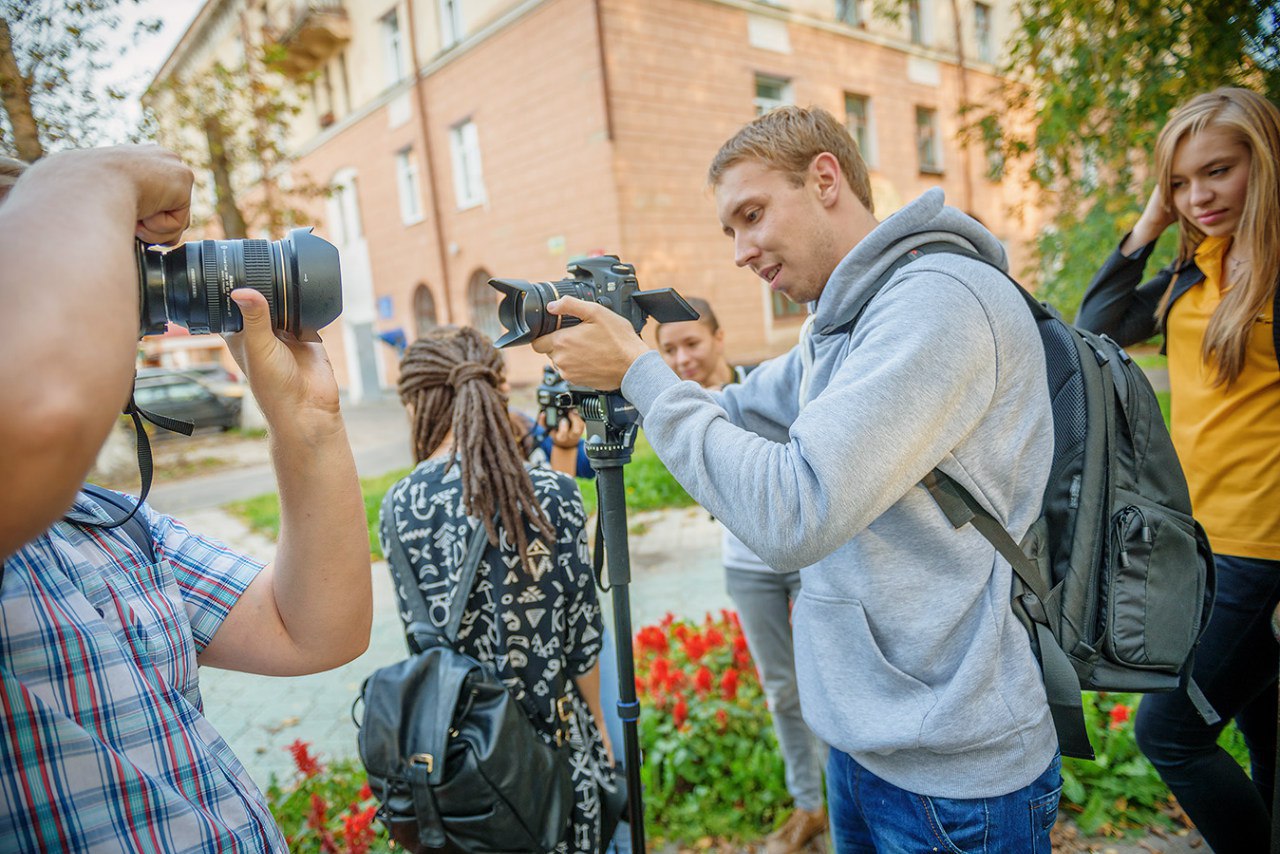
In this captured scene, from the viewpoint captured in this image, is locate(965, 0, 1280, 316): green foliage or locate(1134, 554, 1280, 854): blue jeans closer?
locate(1134, 554, 1280, 854): blue jeans

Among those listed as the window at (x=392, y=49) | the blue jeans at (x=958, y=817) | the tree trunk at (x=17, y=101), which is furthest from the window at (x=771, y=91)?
the blue jeans at (x=958, y=817)

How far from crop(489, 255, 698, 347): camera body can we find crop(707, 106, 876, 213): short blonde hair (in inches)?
12.1

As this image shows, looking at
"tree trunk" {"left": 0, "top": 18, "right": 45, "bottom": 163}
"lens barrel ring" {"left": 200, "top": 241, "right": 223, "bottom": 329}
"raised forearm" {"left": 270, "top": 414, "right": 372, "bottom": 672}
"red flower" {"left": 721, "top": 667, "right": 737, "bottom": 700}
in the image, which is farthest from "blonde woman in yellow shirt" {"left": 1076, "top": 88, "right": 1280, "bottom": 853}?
"tree trunk" {"left": 0, "top": 18, "right": 45, "bottom": 163}

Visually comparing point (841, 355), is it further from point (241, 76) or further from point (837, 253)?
point (241, 76)

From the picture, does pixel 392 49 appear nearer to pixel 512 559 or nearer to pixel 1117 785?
pixel 512 559

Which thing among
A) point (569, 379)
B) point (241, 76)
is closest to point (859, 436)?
point (569, 379)

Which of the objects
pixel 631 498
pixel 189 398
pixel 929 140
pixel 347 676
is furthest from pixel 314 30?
pixel 347 676

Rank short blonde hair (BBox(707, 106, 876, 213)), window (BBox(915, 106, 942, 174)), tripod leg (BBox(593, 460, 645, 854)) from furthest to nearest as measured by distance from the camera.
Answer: window (BBox(915, 106, 942, 174)) < tripod leg (BBox(593, 460, 645, 854)) < short blonde hair (BBox(707, 106, 876, 213))

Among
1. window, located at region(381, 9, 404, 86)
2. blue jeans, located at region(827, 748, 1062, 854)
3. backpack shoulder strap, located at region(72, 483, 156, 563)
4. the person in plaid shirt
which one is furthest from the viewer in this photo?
window, located at region(381, 9, 404, 86)

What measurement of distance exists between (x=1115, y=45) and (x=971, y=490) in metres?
3.65

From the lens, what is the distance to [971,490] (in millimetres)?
1172

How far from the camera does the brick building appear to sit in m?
10.6

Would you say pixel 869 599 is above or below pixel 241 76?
below

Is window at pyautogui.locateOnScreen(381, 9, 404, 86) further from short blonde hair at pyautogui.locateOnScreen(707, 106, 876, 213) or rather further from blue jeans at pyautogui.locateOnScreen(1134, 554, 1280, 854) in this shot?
blue jeans at pyautogui.locateOnScreen(1134, 554, 1280, 854)
